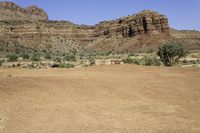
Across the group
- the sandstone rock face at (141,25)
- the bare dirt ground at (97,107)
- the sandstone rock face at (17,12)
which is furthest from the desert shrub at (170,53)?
the sandstone rock face at (17,12)

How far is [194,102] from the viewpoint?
15.4 meters

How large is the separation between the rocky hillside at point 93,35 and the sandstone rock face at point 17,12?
31507 mm

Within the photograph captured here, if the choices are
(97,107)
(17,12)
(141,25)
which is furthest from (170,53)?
(17,12)

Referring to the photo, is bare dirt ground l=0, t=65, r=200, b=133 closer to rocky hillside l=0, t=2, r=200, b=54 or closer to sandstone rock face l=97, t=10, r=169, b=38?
rocky hillside l=0, t=2, r=200, b=54

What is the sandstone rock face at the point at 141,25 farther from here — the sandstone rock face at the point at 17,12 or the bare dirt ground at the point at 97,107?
the bare dirt ground at the point at 97,107

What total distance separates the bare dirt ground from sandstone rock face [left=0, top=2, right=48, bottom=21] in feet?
437

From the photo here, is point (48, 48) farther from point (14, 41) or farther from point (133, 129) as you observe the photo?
point (133, 129)

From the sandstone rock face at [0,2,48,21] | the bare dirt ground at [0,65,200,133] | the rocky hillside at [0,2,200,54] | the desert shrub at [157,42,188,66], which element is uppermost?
the sandstone rock face at [0,2,48,21]

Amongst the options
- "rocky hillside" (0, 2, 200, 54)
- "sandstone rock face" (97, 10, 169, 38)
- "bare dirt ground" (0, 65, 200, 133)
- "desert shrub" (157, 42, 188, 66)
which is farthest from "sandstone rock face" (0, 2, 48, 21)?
"bare dirt ground" (0, 65, 200, 133)

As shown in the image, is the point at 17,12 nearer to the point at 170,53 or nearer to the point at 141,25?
the point at 141,25

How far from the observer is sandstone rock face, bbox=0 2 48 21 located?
15888 centimetres

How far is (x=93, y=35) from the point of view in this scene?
130m

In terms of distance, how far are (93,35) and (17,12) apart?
184ft

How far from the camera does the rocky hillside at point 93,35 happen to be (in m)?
114
